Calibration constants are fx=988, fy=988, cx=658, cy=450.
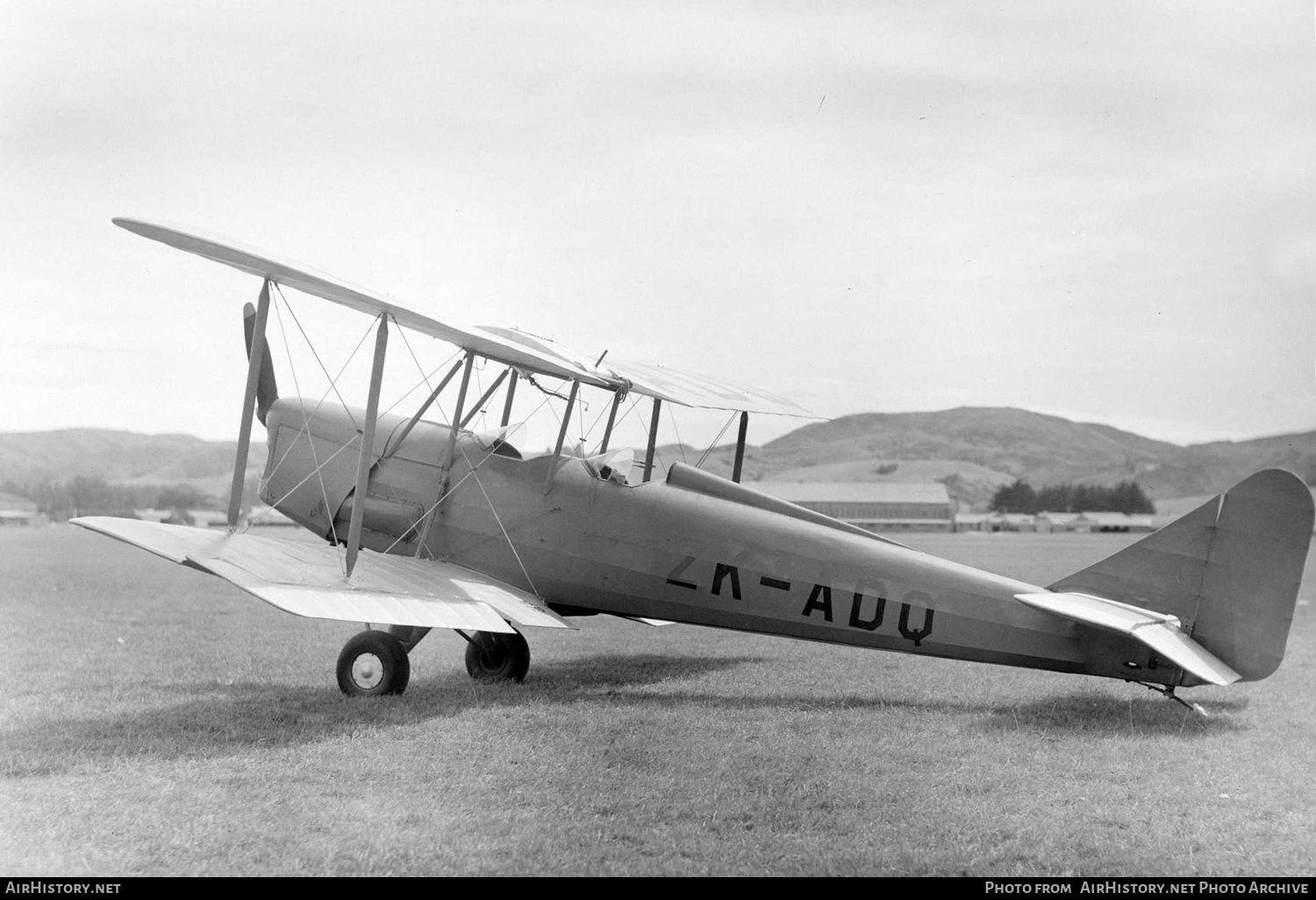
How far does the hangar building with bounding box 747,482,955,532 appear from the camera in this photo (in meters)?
62.5

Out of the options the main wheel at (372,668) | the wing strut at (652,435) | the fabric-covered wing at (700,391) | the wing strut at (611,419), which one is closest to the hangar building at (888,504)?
the fabric-covered wing at (700,391)

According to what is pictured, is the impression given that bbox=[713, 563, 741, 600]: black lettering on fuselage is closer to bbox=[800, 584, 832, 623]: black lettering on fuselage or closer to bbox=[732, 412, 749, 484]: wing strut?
bbox=[800, 584, 832, 623]: black lettering on fuselage

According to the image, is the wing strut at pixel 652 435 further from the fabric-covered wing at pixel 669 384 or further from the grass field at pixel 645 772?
the grass field at pixel 645 772

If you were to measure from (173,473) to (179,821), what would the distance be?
125 meters

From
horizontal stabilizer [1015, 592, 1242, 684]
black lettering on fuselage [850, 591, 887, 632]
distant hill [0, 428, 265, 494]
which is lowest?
distant hill [0, 428, 265, 494]

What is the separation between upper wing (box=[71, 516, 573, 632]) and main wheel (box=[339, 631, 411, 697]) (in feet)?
1.44

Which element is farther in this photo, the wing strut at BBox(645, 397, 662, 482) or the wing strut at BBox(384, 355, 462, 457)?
the wing strut at BBox(645, 397, 662, 482)

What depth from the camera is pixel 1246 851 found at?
374 centimetres

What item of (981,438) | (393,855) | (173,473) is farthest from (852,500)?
(173,473)

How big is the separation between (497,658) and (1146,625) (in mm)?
4677

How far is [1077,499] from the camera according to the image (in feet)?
178

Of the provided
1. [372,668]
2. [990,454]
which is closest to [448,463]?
[372,668]

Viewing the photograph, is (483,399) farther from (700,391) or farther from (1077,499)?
(1077,499)

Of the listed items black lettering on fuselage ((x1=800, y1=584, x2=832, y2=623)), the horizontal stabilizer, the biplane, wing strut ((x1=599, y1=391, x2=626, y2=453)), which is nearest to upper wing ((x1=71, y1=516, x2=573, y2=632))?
the biplane
